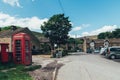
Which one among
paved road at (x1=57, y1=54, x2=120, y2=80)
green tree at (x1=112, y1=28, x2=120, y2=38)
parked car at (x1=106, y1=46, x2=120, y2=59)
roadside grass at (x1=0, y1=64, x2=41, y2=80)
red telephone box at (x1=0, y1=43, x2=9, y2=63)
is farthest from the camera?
green tree at (x1=112, y1=28, x2=120, y2=38)

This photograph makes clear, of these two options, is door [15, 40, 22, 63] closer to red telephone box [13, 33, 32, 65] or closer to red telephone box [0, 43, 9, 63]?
red telephone box [13, 33, 32, 65]

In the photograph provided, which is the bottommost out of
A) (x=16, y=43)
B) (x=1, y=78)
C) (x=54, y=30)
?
(x=1, y=78)

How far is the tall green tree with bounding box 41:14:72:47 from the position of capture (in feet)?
245

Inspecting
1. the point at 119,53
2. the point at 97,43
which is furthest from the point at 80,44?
the point at 119,53

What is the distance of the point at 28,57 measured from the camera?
23.9 meters

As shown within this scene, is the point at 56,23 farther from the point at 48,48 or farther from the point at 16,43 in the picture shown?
the point at 16,43

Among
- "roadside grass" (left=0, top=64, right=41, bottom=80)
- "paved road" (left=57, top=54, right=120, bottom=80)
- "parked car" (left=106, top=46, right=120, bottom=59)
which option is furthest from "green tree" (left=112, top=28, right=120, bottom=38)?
"roadside grass" (left=0, top=64, right=41, bottom=80)

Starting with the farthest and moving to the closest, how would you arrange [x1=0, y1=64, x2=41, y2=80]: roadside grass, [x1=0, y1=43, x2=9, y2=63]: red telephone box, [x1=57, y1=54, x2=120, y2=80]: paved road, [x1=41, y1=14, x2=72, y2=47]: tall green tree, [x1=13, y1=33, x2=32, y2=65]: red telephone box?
[x1=41, y1=14, x2=72, y2=47]: tall green tree < [x1=13, y1=33, x2=32, y2=65]: red telephone box < [x1=0, y1=43, x2=9, y2=63]: red telephone box < [x1=57, y1=54, x2=120, y2=80]: paved road < [x1=0, y1=64, x2=41, y2=80]: roadside grass

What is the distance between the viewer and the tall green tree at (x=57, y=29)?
74812mm

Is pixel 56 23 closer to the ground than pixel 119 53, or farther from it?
farther from it

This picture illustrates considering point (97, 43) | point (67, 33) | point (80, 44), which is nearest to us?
point (67, 33)

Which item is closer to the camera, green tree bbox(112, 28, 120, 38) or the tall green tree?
the tall green tree

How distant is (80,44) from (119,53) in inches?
3991

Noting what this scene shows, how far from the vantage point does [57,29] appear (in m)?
75.4
